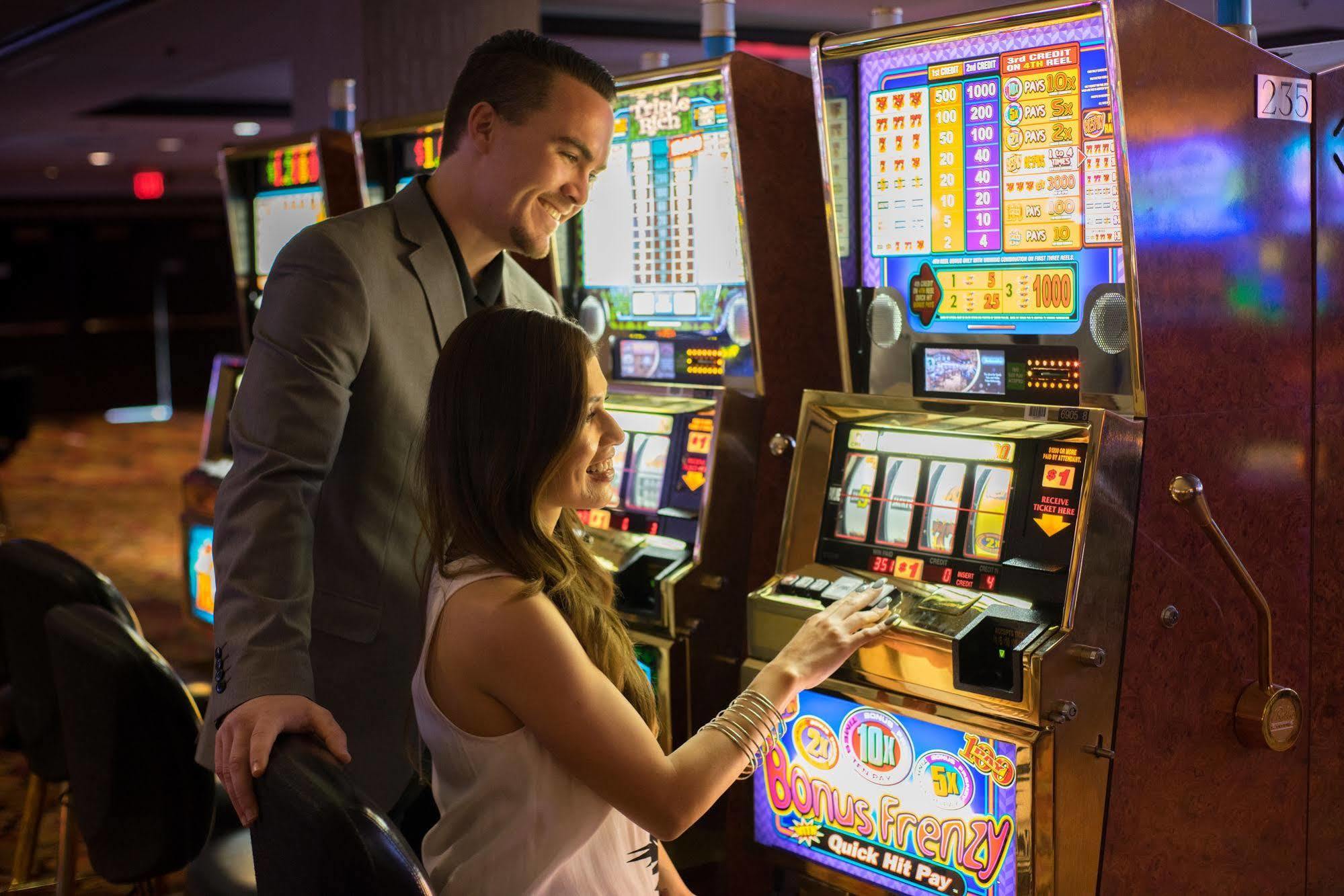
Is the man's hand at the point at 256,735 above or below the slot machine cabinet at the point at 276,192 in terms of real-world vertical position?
below

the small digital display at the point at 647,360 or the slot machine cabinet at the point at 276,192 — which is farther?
the slot machine cabinet at the point at 276,192

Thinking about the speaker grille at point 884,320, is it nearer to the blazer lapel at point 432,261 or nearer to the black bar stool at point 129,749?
the blazer lapel at point 432,261

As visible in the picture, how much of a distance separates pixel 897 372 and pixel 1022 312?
0.28 meters

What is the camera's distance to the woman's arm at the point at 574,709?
54.5 inches

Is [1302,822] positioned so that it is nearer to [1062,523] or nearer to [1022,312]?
[1062,523]

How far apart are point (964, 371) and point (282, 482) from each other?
1.14 m

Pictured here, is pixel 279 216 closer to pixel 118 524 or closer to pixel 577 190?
pixel 577 190

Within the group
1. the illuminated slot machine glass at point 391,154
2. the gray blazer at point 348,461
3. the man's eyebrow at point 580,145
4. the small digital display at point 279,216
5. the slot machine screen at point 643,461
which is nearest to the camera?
the gray blazer at point 348,461

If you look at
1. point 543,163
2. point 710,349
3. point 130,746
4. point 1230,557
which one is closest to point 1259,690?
point 1230,557

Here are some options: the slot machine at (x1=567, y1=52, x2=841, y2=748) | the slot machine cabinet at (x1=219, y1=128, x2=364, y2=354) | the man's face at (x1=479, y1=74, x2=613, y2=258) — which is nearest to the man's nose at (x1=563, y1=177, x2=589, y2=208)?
the man's face at (x1=479, y1=74, x2=613, y2=258)

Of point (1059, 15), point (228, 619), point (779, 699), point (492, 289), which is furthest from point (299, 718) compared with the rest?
point (1059, 15)

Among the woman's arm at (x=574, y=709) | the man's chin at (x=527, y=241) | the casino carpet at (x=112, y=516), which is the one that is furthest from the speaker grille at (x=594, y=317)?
the casino carpet at (x=112, y=516)

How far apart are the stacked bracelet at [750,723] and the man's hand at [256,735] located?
430 mm

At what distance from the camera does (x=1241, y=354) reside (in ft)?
6.95
